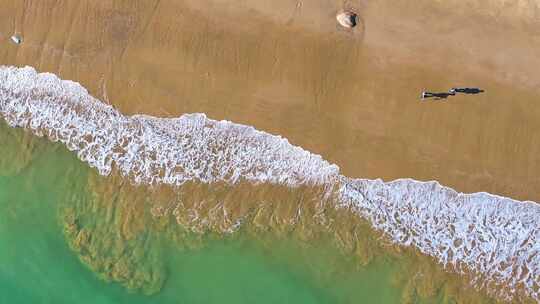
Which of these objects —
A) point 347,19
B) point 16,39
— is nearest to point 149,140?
point 16,39

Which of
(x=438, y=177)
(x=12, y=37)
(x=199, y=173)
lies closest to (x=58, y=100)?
(x=12, y=37)

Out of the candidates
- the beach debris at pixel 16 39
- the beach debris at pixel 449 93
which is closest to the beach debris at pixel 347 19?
the beach debris at pixel 449 93

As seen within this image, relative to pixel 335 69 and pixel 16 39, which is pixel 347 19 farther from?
pixel 16 39

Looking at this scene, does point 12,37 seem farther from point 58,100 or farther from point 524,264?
point 524,264

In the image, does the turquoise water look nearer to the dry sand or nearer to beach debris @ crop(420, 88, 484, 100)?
the dry sand

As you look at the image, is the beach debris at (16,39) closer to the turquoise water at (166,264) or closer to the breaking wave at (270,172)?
the breaking wave at (270,172)

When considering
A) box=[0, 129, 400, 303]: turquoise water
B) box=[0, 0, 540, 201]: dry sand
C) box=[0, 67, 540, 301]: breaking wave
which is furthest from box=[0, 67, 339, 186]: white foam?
box=[0, 129, 400, 303]: turquoise water
